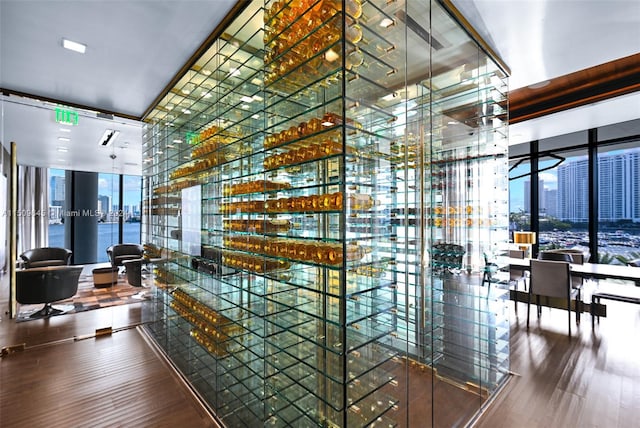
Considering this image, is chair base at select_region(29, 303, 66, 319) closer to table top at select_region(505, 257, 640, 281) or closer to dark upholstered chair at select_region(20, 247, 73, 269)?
dark upholstered chair at select_region(20, 247, 73, 269)

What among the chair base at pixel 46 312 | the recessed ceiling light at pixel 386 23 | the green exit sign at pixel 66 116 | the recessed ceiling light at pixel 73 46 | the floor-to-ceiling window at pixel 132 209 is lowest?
the chair base at pixel 46 312

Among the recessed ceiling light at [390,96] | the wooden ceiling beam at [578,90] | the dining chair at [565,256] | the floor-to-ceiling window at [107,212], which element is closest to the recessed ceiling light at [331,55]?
the recessed ceiling light at [390,96]

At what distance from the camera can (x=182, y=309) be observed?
287cm

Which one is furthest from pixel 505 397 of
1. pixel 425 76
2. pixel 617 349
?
pixel 425 76

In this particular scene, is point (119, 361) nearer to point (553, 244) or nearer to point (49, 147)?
point (49, 147)

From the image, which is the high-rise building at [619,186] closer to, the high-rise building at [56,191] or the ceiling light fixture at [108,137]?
the ceiling light fixture at [108,137]

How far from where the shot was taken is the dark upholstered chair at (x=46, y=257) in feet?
14.1

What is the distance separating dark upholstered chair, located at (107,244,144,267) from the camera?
5152 millimetres

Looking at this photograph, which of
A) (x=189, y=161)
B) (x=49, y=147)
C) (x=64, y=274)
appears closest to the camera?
(x=189, y=161)

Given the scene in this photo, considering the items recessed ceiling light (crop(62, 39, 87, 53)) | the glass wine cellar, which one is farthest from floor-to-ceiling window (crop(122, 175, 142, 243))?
recessed ceiling light (crop(62, 39, 87, 53))

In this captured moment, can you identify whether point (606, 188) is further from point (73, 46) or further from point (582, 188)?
point (73, 46)

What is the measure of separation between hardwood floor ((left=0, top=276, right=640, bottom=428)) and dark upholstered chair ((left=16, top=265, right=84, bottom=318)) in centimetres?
33

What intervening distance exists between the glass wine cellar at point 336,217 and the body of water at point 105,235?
1.65 meters

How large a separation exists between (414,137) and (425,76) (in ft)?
1.51
